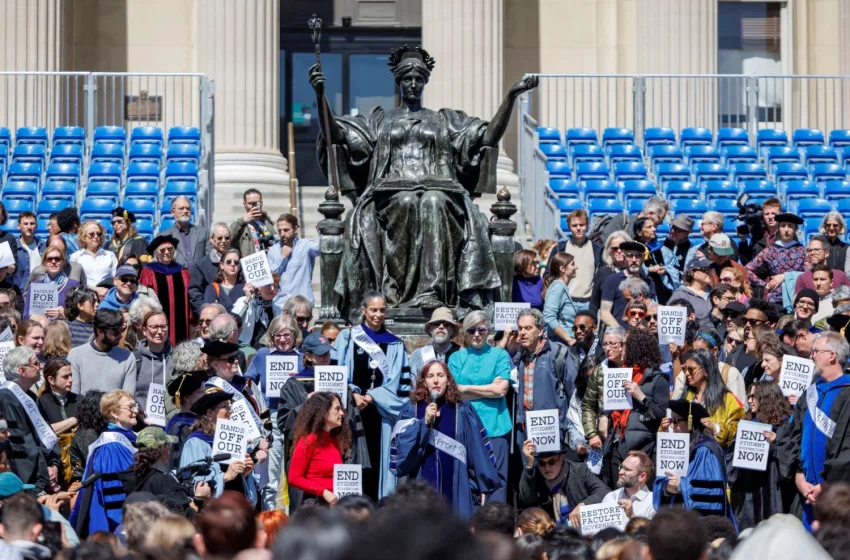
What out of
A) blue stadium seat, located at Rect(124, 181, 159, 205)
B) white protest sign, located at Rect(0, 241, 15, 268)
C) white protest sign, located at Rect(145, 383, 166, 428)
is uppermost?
blue stadium seat, located at Rect(124, 181, 159, 205)

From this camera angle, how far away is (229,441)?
9.65 metres

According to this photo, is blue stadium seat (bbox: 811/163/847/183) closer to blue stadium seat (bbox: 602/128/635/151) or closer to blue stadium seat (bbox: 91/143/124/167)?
blue stadium seat (bbox: 602/128/635/151)

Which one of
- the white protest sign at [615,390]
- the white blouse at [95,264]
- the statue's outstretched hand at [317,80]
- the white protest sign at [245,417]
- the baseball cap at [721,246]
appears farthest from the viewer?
the baseball cap at [721,246]

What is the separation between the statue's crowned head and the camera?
13320mm

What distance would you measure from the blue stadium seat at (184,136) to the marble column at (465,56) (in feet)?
14.0

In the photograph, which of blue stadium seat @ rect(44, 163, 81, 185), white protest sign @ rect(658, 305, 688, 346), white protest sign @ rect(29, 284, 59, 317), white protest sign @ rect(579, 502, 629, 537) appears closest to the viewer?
white protest sign @ rect(579, 502, 629, 537)

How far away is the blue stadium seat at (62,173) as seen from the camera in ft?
64.3

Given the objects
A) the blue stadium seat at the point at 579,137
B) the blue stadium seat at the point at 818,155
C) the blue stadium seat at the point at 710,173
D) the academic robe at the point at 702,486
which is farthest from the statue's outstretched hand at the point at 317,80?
the blue stadium seat at the point at 818,155

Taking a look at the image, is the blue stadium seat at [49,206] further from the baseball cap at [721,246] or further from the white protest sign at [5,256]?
the baseball cap at [721,246]

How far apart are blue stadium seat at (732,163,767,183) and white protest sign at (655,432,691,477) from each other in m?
10.9

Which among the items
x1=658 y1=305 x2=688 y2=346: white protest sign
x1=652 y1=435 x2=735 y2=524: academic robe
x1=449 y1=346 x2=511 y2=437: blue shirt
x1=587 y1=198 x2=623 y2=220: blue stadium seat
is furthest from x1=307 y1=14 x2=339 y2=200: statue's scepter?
x1=587 y1=198 x2=623 y2=220: blue stadium seat

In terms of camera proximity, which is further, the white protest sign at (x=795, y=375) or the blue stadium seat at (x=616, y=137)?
the blue stadium seat at (x=616, y=137)

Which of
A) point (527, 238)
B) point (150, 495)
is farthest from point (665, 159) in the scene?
point (150, 495)

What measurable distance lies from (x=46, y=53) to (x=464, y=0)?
240 inches
